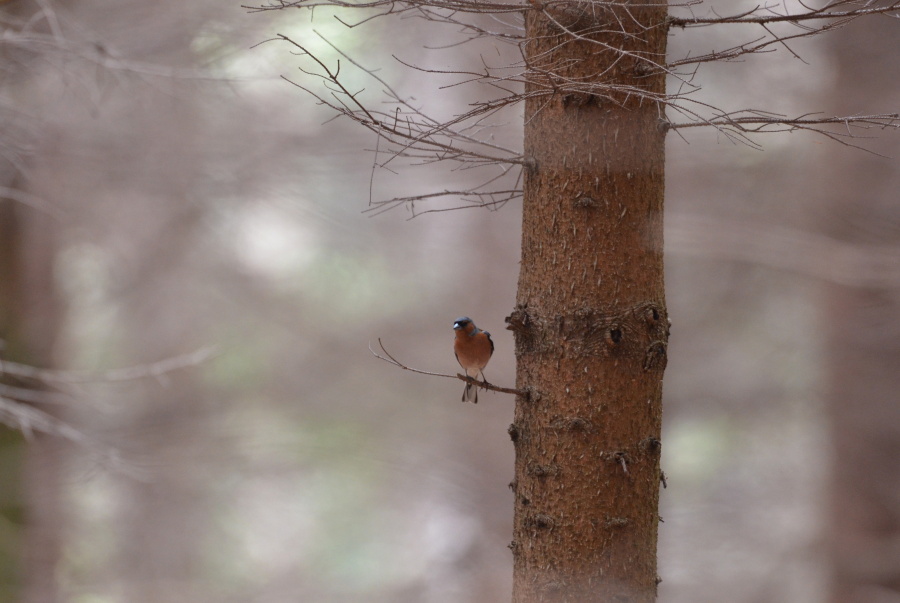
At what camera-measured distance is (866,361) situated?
175 inches

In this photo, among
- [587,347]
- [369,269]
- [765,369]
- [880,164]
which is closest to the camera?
[587,347]

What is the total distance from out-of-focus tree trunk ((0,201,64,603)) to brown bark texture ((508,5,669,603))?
4.37 metres

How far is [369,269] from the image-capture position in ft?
18.2

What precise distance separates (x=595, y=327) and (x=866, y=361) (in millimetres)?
3601

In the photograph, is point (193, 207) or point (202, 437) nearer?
point (193, 207)

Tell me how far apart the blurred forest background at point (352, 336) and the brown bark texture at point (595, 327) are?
3267 mm

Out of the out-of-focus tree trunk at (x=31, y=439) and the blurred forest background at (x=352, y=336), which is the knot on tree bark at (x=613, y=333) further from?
the out-of-focus tree trunk at (x=31, y=439)

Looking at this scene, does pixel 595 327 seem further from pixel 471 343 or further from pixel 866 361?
pixel 866 361

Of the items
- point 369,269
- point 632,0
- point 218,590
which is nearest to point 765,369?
point 369,269

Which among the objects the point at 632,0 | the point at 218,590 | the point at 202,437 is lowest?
the point at 218,590

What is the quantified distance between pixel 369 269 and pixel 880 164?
346cm

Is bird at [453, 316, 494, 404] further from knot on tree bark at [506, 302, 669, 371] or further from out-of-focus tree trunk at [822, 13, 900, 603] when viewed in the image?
out-of-focus tree trunk at [822, 13, 900, 603]

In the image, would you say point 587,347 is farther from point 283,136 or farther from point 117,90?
point 117,90

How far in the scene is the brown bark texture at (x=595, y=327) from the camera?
1601 mm
